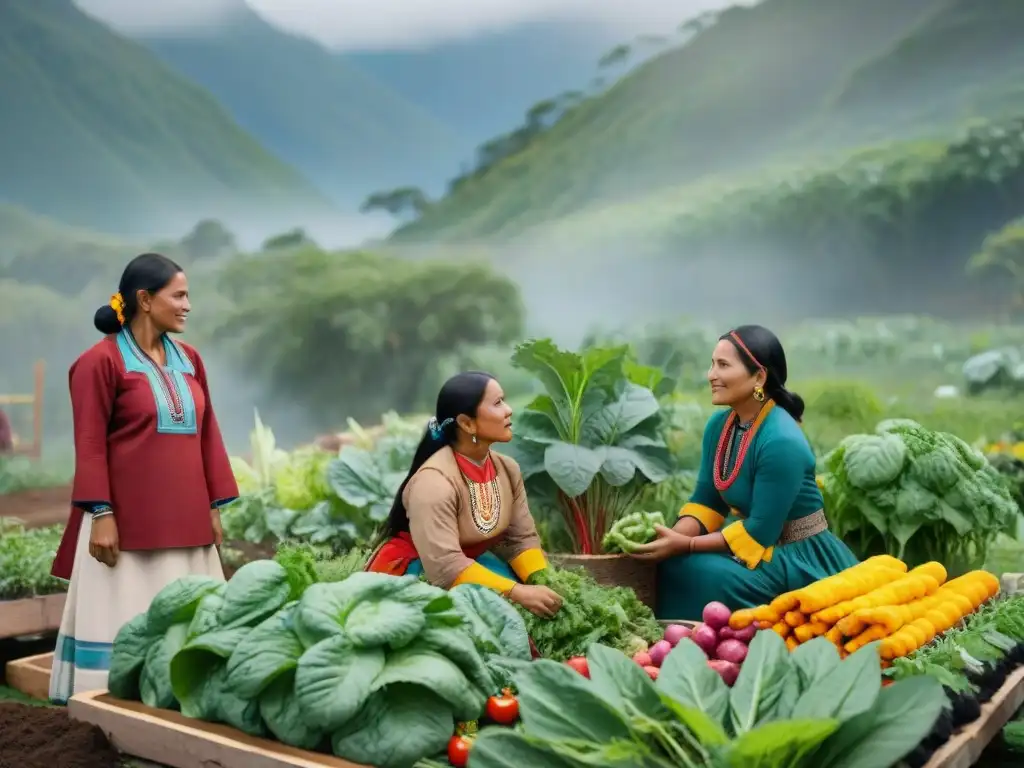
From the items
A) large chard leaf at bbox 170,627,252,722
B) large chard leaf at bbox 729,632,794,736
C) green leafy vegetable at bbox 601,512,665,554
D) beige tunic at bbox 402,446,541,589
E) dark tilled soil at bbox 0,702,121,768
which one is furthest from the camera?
green leafy vegetable at bbox 601,512,665,554

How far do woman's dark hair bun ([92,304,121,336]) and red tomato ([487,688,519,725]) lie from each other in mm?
1871

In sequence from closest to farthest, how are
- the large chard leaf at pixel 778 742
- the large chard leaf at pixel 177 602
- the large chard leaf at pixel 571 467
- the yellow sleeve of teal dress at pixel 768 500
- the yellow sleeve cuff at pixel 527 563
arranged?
the large chard leaf at pixel 778 742 → the large chard leaf at pixel 177 602 → the yellow sleeve cuff at pixel 527 563 → the yellow sleeve of teal dress at pixel 768 500 → the large chard leaf at pixel 571 467

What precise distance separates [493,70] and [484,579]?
8.92 meters

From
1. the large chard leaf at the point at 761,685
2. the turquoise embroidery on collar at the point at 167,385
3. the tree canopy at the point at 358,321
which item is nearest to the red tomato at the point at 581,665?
the large chard leaf at the point at 761,685

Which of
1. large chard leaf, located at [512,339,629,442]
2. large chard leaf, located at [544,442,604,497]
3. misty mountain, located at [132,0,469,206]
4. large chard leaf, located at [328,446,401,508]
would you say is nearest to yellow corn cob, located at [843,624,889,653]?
large chard leaf, located at [544,442,604,497]

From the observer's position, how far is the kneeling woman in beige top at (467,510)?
3297 mm

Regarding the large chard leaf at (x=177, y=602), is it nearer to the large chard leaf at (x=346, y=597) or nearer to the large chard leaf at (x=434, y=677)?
the large chard leaf at (x=346, y=597)

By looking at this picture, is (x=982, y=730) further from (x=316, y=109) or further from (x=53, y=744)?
(x=316, y=109)

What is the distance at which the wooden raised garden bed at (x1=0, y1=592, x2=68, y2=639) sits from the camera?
14.5 feet

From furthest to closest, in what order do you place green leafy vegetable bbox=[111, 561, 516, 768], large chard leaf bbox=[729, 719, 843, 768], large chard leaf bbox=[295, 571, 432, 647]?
large chard leaf bbox=[295, 571, 432, 647]
green leafy vegetable bbox=[111, 561, 516, 768]
large chard leaf bbox=[729, 719, 843, 768]

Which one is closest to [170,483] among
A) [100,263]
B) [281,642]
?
[281,642]

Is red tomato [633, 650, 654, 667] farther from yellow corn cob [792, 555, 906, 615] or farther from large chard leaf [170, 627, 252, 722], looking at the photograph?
large chard leaf [170, 627, 252, 722]

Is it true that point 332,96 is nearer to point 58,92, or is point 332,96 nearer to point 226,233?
point 226,233

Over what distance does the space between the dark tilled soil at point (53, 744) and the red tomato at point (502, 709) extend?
99 centimetres
